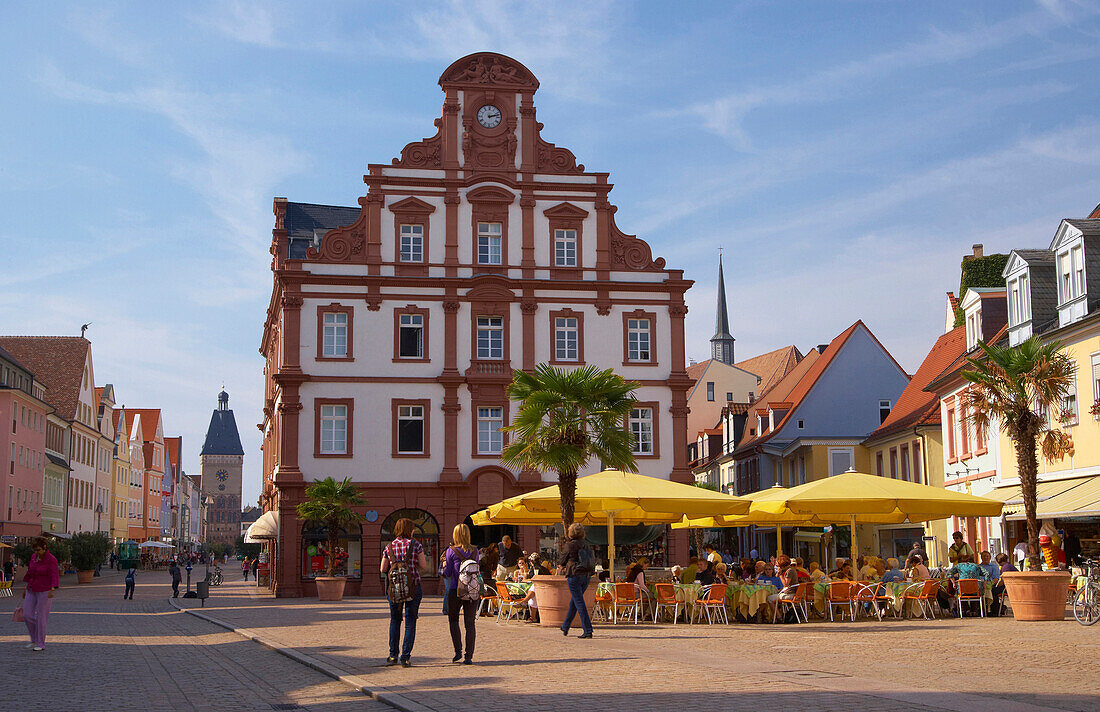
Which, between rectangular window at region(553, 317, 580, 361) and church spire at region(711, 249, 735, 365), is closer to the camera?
rectangular window at region(553, 317, 580, 361)

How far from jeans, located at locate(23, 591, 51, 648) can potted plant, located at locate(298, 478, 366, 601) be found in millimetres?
18533

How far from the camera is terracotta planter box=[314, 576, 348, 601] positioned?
36812 millimetres

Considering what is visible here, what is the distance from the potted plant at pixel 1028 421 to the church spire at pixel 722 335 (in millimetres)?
99541

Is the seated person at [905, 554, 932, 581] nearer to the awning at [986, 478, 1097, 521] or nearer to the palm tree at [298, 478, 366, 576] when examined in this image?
the awning at [986, 478, 1097, 521]

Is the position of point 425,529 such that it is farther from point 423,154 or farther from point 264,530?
point 423,154

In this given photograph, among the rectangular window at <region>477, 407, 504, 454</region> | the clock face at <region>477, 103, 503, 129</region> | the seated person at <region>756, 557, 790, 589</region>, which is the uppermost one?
the clock face at <region>477, 103, 503, 129</region>

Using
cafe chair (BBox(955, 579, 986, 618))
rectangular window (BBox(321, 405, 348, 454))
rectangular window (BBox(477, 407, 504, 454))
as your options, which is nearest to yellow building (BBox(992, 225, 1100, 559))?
cafe chair (BBox(955, 579, 986, 618))

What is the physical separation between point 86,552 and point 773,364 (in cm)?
5305

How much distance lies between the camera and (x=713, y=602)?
2323cm

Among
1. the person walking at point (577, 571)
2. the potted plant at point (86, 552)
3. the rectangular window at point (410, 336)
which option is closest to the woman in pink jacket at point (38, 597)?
the person walking at point (577, 571)

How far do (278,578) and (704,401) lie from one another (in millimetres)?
48958

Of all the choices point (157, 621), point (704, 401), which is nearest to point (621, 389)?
point (157, 621)

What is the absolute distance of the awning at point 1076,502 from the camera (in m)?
27.1

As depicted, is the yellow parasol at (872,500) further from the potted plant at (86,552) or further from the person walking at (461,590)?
the potted plant at (86,552)
